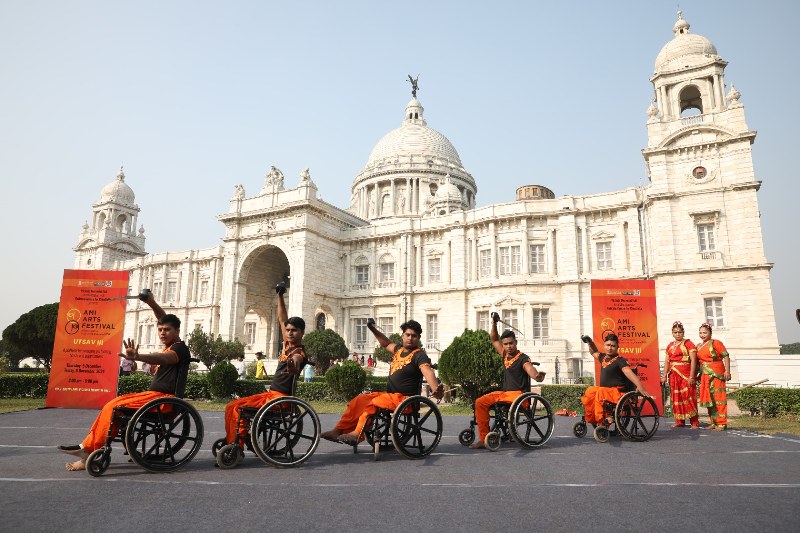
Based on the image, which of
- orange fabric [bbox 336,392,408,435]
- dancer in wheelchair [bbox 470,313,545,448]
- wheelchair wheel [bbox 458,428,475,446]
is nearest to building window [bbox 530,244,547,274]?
dancer in wheelchair [bbox 470,313,545,448]

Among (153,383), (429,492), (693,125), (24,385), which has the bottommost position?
(429,492)

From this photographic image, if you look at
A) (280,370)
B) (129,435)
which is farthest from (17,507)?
(280,370)

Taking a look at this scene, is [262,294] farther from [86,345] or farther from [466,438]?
[466,438]

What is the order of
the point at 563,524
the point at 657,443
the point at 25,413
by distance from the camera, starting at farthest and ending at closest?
the point at 25,413, the point at 657,443, the point at 563,524

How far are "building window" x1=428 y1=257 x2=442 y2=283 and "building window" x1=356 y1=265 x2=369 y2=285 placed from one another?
5084 mm

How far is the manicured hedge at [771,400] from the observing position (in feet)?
39.4

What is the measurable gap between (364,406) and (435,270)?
28.8 metres

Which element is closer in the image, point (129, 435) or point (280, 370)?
point (129, 435)

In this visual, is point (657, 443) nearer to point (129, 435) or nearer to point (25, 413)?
point (129, 435)

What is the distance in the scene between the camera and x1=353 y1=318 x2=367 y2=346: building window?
3641 cm

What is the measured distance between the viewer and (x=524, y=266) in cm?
3088

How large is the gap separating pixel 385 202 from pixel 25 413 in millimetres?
42027

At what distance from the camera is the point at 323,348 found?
2817 centimetres

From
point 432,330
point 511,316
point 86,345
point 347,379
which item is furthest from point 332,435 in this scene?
point 432,330
